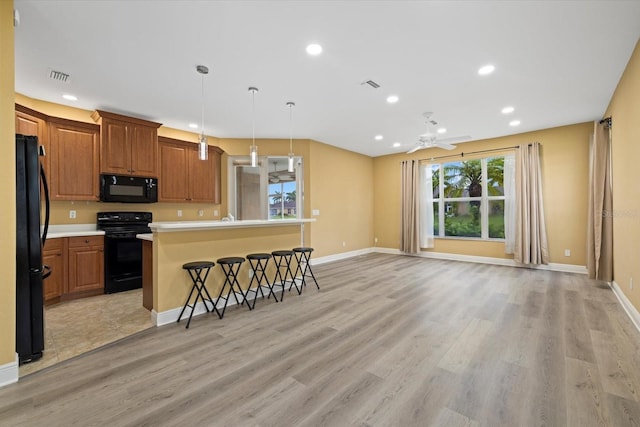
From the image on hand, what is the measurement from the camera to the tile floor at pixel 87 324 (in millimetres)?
2371

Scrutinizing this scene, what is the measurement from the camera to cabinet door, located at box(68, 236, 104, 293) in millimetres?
3779

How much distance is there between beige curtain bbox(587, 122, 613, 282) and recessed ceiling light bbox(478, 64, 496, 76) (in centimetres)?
292

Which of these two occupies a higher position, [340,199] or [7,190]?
[340,199]

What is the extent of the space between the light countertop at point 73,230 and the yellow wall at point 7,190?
207cm

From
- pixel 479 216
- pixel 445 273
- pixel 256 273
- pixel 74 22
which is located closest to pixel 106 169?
pixel 74 22

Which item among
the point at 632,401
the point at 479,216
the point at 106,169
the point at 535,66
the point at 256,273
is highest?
the point at 535,66

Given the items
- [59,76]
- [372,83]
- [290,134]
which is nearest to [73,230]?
[59,76]

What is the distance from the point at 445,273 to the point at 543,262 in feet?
6.79

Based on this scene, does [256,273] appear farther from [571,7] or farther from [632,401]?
[571,7]

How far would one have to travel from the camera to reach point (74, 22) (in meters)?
2.34

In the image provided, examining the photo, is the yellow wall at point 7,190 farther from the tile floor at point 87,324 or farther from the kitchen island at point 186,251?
the kitchen island at point 186,251

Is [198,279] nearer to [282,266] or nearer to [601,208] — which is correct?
[282,266]

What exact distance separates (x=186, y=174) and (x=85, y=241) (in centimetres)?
201

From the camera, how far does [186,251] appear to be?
10.4 ft
